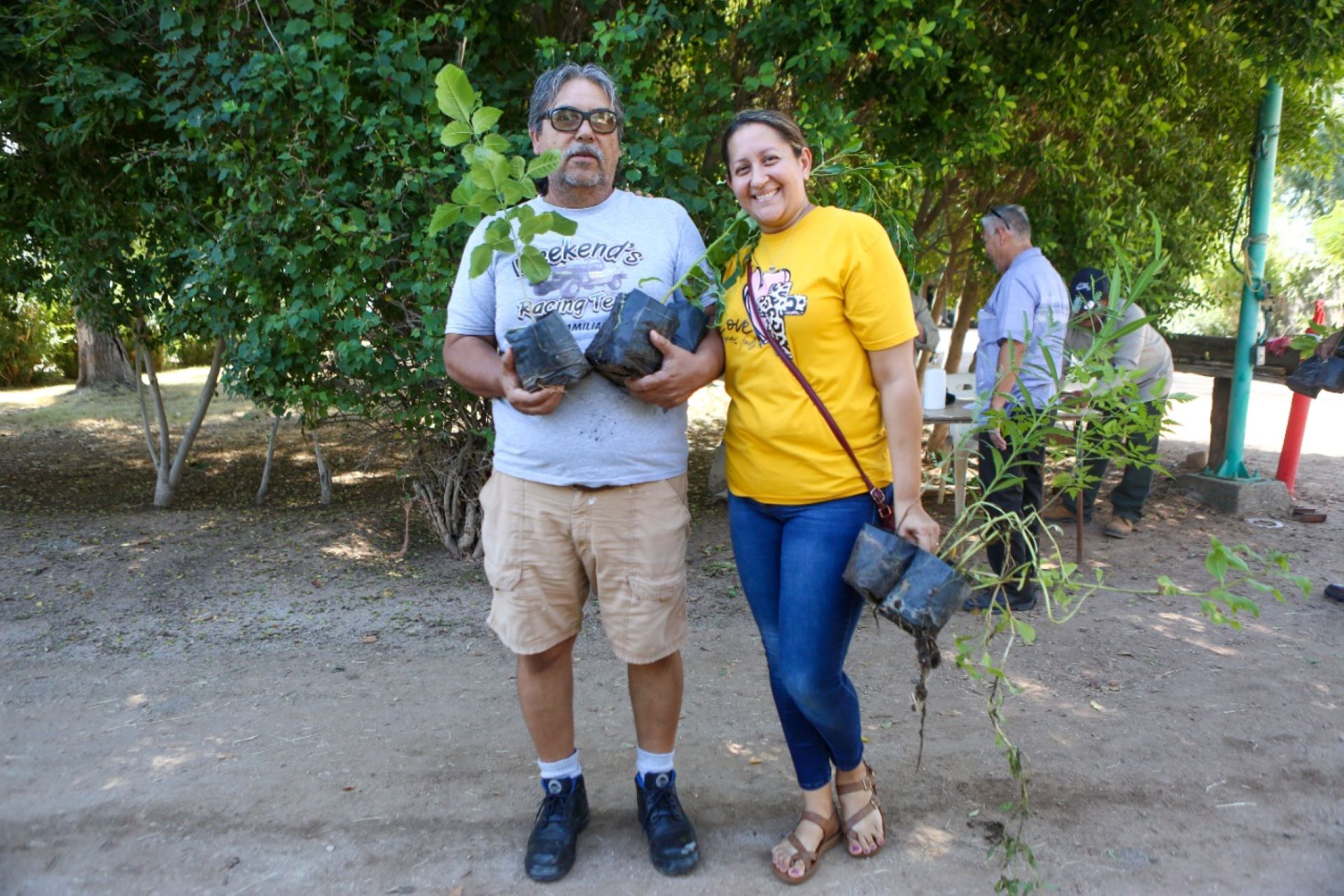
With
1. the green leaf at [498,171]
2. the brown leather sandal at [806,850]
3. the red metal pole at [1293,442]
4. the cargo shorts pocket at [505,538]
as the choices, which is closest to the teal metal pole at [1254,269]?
the red metal pole at [1293,442]

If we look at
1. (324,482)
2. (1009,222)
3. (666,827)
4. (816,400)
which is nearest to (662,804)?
(666,827)

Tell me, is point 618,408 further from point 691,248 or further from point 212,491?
point 212,491

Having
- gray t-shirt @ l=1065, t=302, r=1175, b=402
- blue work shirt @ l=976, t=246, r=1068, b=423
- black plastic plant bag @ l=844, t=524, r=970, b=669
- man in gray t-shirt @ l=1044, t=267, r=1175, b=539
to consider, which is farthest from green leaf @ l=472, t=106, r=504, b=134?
gray t-shirt @ l=1065, t=302, r=1175, b=402

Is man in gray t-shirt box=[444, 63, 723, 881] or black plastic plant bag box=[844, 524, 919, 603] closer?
black plastic plant bag box=[844, 524, 919, 603]

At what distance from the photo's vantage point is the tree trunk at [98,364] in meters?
13.6

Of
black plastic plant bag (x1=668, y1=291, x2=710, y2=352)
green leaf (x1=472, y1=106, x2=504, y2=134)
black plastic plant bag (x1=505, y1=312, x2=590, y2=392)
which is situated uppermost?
green leaf (x1=472, y1=106, x2=504, y2=134)

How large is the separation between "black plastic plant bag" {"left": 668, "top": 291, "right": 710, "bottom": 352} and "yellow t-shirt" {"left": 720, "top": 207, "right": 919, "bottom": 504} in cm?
7

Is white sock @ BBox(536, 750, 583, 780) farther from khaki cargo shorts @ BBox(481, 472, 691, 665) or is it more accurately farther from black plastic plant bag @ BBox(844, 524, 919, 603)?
black plastic plant bag @ BBox(844, 524, 919, 603)

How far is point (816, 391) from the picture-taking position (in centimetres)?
258

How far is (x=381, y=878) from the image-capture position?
2895mm

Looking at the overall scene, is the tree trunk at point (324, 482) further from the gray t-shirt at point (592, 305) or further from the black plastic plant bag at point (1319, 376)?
the black plastic plant bag at point (1319, 376)

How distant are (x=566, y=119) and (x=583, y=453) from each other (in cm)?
83

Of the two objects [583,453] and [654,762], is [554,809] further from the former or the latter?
[583,453]

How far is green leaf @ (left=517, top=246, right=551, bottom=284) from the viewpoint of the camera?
2.50m
